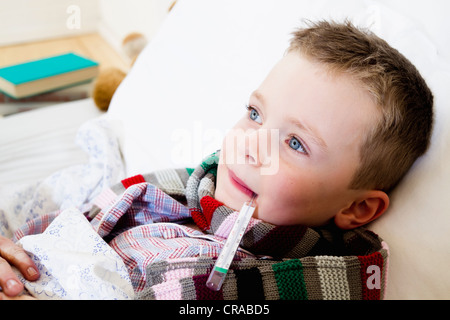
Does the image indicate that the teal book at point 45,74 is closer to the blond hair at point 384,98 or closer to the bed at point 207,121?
the bed at point 207,121

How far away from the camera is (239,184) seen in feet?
2.15

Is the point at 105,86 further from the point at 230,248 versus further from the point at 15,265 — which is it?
the point at 230,248

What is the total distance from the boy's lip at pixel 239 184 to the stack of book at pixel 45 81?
85 centimetres

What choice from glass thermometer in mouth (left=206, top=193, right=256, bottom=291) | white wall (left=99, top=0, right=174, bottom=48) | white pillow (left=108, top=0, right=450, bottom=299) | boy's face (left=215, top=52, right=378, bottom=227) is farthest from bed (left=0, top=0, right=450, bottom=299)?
white wall (left=99, top=0, right=174, bottom=48)

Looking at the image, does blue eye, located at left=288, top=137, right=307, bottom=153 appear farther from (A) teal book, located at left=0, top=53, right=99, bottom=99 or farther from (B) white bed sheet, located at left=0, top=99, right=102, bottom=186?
(A) teal book, located at left=0, top=53, right=99, bottom=99

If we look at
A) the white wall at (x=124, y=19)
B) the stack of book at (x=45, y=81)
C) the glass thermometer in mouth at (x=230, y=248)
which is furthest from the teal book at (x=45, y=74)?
the glass thermometer in mouth at (x=230, y=248)

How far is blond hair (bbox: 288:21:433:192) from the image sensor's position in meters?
0.59

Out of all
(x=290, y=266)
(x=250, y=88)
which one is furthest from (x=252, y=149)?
(x=250, y=88)

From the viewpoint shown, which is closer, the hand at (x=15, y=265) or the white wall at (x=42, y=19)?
the hand at (x=15, y=265)

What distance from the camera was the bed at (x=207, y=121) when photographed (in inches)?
23.6

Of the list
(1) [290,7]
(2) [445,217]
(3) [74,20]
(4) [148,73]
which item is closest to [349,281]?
(2) [445,217]

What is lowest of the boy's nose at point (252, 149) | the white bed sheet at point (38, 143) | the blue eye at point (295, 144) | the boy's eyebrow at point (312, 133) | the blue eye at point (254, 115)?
the white bed sheet at point (38, 143)

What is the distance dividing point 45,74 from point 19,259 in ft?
2.59

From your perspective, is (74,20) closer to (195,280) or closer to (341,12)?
(341,12)
